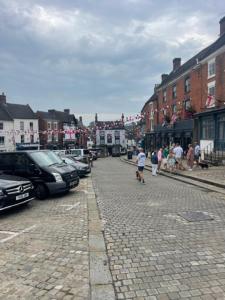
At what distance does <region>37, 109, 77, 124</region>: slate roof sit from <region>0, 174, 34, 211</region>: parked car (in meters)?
51.4

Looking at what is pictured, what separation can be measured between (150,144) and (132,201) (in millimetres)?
36806

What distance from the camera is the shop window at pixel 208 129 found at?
22000 mm

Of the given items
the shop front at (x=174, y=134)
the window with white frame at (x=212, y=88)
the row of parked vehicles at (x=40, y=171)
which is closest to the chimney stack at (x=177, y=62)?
the shop front at (x=174, y=134)

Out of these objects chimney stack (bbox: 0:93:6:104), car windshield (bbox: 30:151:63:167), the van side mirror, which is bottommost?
the van side mirror

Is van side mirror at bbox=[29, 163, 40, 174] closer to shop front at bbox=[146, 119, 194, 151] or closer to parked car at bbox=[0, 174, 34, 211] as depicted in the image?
parked car at bbox=[0, 174, 34, 211]

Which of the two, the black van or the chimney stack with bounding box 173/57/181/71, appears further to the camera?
the chimney stack with bounding box 173/57/181/71

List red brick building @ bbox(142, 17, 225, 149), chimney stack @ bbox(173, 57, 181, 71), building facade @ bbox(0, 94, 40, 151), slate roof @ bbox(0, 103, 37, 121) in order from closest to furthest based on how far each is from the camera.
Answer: red brick building @ bbox(142, 17, 225, 149), chimney stack @ bbox(173, 57, 181, 71), building facade @ bbox(0, 94, 40, 151), slate roof @ bbox(0, 103, 37, 121)

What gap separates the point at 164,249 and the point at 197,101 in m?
25.1

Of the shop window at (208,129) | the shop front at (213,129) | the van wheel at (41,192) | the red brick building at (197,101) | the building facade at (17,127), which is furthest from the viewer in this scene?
the building facade at (17,127)

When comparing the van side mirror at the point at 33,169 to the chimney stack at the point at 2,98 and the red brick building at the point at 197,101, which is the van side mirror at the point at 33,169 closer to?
the red brick building at the point at 197,101

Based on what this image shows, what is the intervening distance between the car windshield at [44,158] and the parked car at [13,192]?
2120mm

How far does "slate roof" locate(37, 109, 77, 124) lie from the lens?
58263 mm

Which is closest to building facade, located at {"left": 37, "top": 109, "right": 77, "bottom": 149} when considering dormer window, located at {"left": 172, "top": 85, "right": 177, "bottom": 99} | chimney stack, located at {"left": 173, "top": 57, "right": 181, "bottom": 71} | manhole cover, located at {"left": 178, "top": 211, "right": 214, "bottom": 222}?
chimney stack, located at {"left": 173, "top": 57, "right": 181, "bottom": 71}

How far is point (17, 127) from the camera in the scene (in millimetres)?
51281
